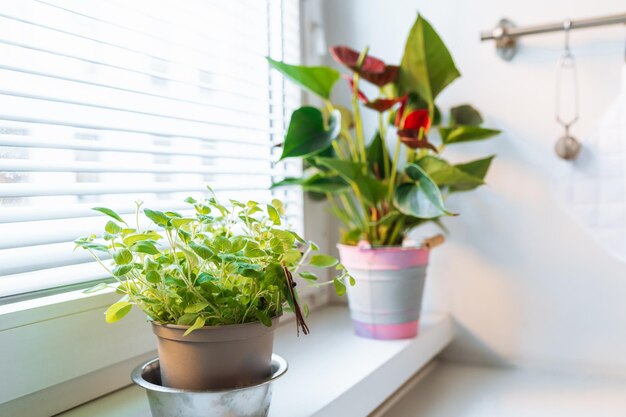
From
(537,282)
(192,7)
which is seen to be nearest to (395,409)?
(537,282)

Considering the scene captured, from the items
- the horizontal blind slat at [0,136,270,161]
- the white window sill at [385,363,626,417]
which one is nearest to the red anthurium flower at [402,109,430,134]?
the horizontal blind slat at [0,136,270,161]

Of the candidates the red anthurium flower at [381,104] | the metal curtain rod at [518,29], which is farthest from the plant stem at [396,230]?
the metal curtain rod at [518,29]

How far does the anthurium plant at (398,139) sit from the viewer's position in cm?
94

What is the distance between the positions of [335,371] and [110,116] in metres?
0.50

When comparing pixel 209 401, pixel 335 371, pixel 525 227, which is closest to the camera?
pixel 209 401

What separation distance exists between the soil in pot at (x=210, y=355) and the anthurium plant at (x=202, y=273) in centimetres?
2

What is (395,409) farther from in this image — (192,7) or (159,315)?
(192,7)

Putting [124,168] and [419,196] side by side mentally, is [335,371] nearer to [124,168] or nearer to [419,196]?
[419,196]

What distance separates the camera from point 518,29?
1153 millimetres

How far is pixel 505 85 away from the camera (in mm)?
1215

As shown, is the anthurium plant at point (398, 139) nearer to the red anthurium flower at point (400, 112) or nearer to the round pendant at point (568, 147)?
the red anthurium flower at point (400, 112)

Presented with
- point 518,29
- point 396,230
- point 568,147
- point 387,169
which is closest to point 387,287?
point 396,230

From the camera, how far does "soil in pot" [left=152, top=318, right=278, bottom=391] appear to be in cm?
58

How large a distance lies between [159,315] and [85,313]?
154 millimetres
